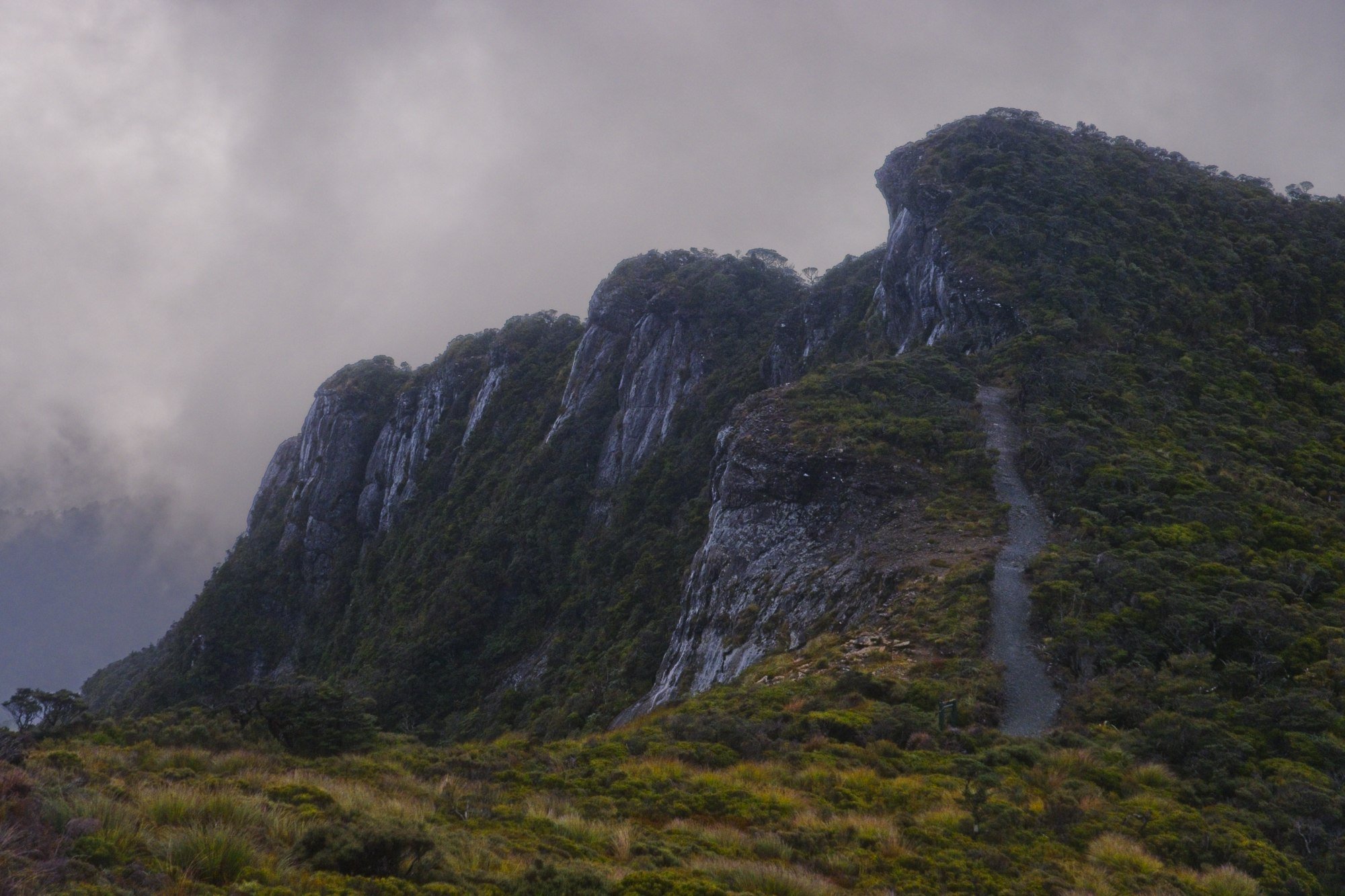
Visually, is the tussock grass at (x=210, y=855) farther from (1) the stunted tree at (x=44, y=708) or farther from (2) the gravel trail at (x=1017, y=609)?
(2) the gravel trail at (x=1017, y=609)

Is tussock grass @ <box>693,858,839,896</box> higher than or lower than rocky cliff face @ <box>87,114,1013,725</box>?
lower

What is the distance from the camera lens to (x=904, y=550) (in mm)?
23266

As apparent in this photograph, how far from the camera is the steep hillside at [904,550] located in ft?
33.7

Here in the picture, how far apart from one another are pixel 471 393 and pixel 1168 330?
68.4 meters

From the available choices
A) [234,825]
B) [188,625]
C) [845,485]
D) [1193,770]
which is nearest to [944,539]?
[845,485]

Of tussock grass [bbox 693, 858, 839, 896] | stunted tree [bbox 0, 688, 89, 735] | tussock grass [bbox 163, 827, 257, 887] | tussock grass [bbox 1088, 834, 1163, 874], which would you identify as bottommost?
tussock grass [bbox 1088, 834, 1163, 874]

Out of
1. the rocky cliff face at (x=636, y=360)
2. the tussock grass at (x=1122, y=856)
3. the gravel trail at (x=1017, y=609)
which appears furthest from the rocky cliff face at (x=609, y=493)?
the tussock grass at (x=1122, y=856)

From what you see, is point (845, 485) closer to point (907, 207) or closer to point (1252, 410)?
point (1252, 410)

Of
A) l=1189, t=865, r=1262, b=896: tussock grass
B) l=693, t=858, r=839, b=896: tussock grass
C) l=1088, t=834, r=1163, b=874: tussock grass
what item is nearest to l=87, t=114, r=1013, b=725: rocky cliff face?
l=1088, t=834, r=1163, b=874: tussock grass

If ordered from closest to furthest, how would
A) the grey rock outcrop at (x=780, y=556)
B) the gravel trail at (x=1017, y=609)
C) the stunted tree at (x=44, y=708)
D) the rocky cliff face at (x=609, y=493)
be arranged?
the stunted tree at (x=44, y=708), the gravel trail at (x=1017, y=609), the grey rock outcrop at (x=780, y=556), the rocky cliff face at (x=609, y=493)

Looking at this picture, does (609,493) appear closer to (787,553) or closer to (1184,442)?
(787,553)

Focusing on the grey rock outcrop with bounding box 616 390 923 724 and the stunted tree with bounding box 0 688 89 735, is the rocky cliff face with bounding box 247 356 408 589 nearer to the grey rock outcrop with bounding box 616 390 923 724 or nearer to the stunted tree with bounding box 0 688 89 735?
the grey rock outcrop with bounding box 616 390 923 724

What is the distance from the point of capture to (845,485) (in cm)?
2753

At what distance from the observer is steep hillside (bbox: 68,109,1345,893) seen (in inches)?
404
